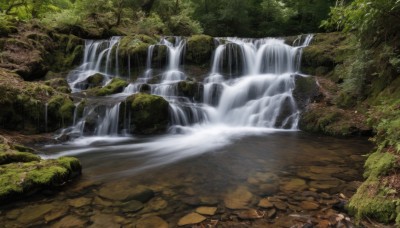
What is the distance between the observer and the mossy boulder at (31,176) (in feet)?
14.3

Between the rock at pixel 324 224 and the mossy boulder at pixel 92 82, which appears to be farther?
the mossy boulder at pixel 92 82

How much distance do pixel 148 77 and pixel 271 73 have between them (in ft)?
19.8

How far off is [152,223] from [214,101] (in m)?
8.81

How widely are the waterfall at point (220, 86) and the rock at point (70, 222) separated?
5.91 m

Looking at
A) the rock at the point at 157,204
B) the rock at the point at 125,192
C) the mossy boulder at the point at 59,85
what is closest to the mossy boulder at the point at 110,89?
the mossy boulder at the point at 59,85

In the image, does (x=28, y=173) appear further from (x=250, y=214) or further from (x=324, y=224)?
(x=324, y=224)

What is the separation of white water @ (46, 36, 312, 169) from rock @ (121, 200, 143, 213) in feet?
6.62

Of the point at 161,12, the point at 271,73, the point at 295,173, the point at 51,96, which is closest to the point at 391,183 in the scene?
the point at 295,173

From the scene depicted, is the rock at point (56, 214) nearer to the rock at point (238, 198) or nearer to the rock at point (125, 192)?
the rock at point (125, 192)

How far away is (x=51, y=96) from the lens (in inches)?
398

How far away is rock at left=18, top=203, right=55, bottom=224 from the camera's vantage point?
3.86 meters

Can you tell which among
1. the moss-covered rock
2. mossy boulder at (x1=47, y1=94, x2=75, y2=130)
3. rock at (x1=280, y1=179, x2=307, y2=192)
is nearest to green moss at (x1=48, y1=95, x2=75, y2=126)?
mossy boulder at (x1=47, y1=94, x2=75, y2=130)

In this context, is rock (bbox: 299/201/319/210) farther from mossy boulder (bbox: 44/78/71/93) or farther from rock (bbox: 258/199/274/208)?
mossy boulder (bbox: 44/78/71/93)

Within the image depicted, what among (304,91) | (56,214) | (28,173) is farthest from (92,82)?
(56,214)
